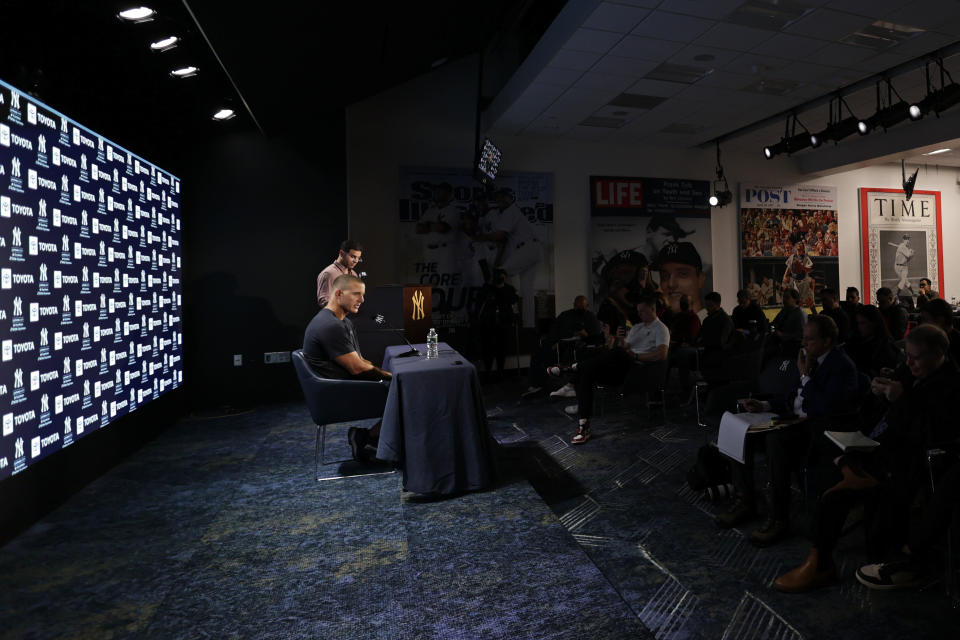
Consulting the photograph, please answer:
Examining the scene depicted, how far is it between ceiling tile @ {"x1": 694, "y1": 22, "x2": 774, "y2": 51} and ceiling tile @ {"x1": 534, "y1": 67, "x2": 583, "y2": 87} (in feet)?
4.25

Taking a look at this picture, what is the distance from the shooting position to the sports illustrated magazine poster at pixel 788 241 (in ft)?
31.3

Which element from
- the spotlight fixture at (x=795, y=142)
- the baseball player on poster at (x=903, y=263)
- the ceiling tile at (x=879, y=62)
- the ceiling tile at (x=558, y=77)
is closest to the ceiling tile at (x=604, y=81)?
the ceiling tile at (x=558, y=77)

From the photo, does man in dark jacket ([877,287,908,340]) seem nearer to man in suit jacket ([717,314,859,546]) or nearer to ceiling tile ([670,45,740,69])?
ceiling tile ([670,45,740,69])

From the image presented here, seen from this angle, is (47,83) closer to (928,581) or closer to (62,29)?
(62,29)

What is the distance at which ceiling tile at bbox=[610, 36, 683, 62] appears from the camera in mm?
5020

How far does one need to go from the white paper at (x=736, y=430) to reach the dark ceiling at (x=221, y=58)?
3.79 metres

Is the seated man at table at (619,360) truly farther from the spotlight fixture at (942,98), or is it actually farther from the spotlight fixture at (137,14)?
the spotlight fixture at (137,14)

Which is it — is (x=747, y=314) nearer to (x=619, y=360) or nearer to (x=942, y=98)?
(x=942, y=98)

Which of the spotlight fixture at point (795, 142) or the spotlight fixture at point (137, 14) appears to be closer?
the spotlight fixture at point (137, 14)

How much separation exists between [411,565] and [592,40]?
4733 millimetres

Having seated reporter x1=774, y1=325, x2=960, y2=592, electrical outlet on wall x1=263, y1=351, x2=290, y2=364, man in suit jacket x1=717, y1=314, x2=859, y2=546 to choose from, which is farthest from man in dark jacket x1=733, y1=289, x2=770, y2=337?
electrical outlet on wall x1=263, y1=351, x2=290, y2=364

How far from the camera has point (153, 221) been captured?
488 cm

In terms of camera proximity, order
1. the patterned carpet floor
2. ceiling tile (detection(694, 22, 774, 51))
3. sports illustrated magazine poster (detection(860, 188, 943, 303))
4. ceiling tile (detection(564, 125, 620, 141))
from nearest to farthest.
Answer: the patterned carpet floor → ceiling tile (detection(694, 22, 774, 51)) → ceiling tile (detection(564, 125, 620, 141)) → sports illustrated magazine poster (detection(860, 188, 943, 303))

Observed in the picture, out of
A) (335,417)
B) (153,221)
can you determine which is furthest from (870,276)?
(153,221)
